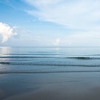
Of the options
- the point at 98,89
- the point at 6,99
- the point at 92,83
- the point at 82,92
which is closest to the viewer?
the point at 6,99

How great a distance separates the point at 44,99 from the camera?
8.70 metres

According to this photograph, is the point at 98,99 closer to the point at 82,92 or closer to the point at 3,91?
the point at 82,92

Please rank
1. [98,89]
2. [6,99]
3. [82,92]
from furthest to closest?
[98,89] < [82,92] < [6,99]

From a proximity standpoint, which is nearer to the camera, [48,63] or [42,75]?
[42,75]

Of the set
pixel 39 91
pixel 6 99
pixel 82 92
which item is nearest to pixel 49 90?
pixel 39 91

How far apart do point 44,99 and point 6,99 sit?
2322mm

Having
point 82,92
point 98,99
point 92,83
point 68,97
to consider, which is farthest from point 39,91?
point 92,83

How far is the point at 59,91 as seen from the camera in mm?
10125

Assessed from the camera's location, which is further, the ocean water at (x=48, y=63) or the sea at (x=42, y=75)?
the ocean water at (x=48, y=63)

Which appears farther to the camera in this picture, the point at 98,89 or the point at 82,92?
the point at 98,89

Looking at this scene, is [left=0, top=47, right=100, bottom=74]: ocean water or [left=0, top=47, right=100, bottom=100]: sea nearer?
[left=0, top=47, right=100, bottom=100]: sea

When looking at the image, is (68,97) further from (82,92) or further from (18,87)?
(18,87)

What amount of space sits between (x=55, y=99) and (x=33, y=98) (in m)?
1.42

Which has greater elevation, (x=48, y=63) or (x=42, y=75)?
(x=48, y=63)
